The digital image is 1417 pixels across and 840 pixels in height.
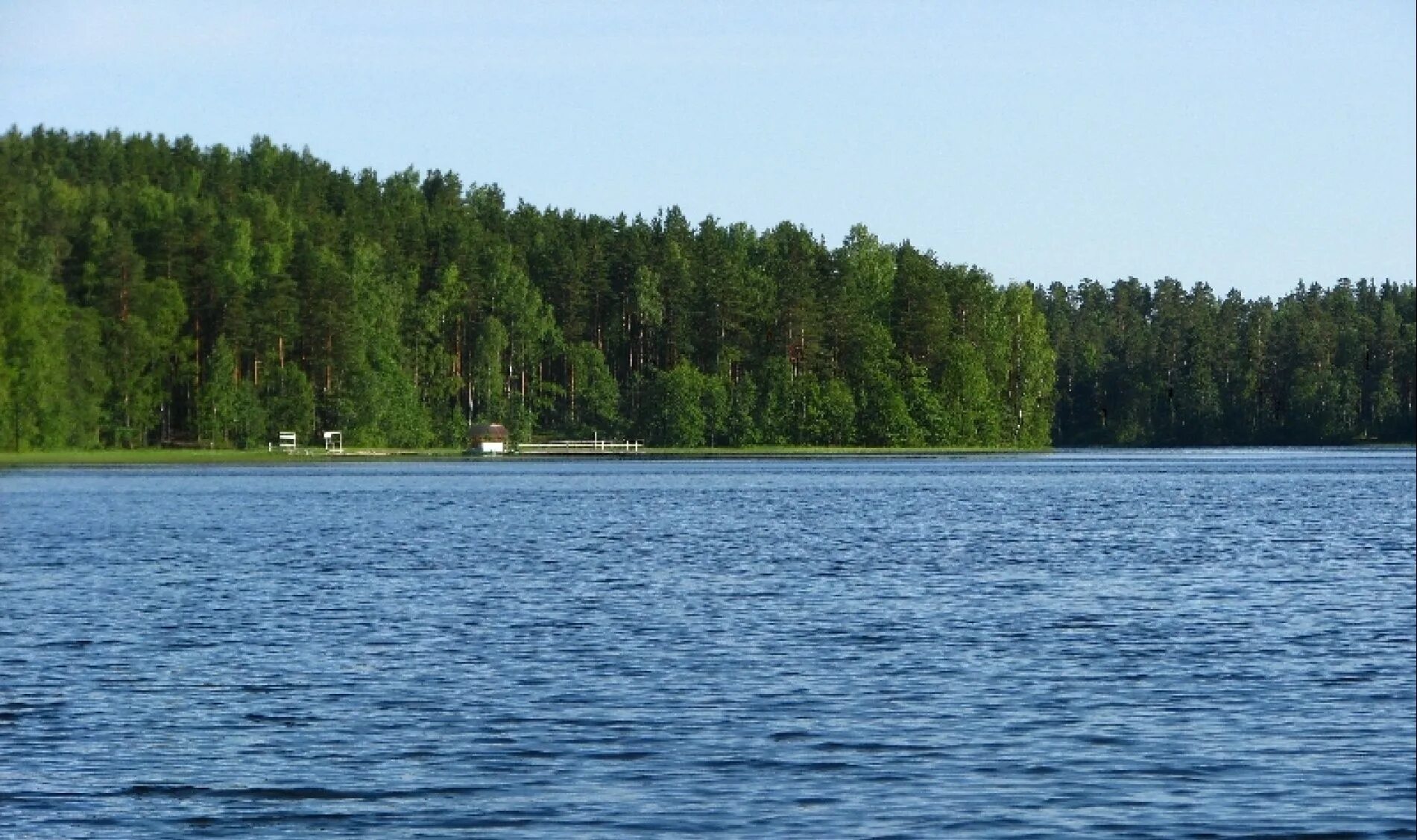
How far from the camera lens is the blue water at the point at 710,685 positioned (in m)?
17.9

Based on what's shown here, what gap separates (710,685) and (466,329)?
5642 inches

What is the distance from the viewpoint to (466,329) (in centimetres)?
16638

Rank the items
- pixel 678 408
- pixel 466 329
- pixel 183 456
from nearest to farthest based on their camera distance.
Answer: pixel 183 456 → pixel 678 408 → pixel 466 329

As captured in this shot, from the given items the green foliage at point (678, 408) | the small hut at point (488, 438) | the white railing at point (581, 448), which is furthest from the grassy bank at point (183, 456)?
the green foliage at point (678, 408)

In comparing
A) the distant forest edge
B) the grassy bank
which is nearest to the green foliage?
Answer: the distant forest edge

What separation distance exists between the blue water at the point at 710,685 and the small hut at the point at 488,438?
9591 cm

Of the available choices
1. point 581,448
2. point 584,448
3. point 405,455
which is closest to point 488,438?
point 405,455

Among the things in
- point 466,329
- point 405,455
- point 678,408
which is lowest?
point 405,455

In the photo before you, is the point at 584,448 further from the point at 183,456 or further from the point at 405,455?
the point at 183,456

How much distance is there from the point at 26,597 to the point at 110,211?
131 meters

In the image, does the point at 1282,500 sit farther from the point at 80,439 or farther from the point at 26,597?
the point at 80,439

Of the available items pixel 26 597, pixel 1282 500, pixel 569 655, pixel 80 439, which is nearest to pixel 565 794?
pixel 569 655

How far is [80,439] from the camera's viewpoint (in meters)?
139

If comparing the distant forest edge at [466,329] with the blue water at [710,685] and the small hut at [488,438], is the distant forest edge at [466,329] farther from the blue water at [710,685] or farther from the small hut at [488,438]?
the blue water at [710,685]
